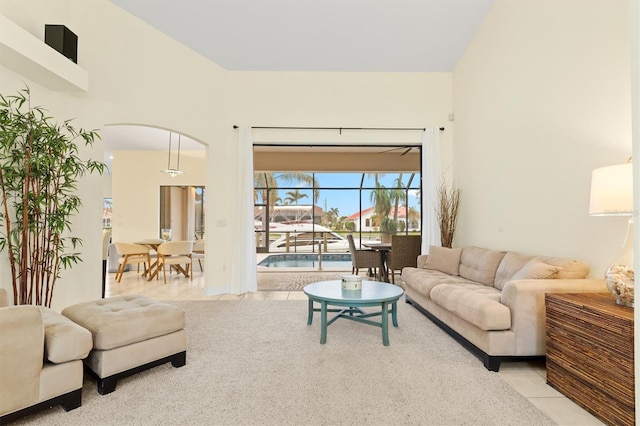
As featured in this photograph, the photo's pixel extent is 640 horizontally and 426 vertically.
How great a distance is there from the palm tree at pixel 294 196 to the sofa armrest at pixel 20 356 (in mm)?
8573

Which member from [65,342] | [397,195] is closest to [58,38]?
[65,342]

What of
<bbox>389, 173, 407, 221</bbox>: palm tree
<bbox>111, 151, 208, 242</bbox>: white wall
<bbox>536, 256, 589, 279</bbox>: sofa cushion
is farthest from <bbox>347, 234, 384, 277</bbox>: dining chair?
<bbox>111, 151, 208, 242</bbox>: white wall

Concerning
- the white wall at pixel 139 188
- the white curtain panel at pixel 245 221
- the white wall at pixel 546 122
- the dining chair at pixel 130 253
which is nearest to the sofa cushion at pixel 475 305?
the white wall at pixel 546 122

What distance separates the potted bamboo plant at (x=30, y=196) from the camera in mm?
3080

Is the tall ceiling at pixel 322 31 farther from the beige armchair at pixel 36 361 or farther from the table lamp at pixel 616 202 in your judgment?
the beige armchair at pixel 36 361

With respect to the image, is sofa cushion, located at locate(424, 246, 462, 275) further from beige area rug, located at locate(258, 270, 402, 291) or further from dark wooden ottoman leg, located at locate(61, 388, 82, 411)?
dark wooden ottoman leg, located at locate(61, 388, 82, 411)

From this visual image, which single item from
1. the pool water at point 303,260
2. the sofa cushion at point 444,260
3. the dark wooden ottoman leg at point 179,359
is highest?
the sofa cushion at point 444,260

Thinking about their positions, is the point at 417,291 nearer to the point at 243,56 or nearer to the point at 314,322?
the point at 314,322

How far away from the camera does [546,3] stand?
354cm

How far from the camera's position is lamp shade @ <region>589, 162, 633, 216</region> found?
2160 mm

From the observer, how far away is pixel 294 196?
10.4 metres

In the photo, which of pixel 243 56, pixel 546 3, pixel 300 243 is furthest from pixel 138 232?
pixel 546 3

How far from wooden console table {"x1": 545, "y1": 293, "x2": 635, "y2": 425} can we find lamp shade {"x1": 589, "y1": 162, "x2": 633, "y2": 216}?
1.93 feet

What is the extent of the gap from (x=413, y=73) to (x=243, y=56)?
9.51ft
